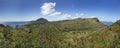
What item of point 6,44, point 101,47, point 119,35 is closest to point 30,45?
point 6,44

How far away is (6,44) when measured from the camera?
609 ft

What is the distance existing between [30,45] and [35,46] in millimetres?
4581

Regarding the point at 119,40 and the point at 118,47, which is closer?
the point at 118,47

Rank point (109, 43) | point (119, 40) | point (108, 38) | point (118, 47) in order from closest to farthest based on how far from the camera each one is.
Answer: point (118, 47) → point (119, 40) → point (109, 43) → point (108, 38)

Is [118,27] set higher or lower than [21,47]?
higher

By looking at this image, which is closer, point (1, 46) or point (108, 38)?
point (1, 46)

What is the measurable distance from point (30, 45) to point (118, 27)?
264 ft

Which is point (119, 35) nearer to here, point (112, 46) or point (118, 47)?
point (112, 46)

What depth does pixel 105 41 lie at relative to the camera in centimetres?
19088

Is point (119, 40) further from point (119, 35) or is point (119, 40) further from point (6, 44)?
point (6, 44)

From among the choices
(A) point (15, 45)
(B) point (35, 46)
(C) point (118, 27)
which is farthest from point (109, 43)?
(A) point (15, 45)

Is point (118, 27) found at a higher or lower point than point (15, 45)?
higher

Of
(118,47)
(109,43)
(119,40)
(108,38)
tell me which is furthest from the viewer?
(108,38)

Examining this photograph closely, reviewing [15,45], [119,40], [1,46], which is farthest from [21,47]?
[119,40]
